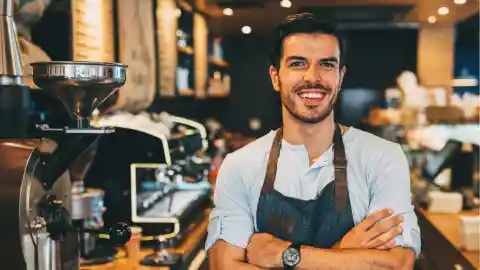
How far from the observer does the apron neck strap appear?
6.37ft

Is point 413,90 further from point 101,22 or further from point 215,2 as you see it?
point 101,22

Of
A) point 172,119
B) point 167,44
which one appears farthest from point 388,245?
point 167,44

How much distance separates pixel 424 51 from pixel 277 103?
3.81 metres

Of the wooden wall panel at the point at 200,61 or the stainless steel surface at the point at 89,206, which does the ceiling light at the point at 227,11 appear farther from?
the wooden wall panel at the point at 200,61

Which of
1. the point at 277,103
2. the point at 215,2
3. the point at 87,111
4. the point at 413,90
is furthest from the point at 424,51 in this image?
the point at 87,111

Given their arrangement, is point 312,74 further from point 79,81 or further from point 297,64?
point 79,81

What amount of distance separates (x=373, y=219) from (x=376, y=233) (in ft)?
0.13

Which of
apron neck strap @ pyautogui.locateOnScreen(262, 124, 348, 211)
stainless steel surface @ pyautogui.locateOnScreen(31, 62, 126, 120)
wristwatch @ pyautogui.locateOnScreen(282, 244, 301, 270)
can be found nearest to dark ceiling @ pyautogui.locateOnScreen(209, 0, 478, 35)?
apron neck strap @ pyautogui.locateOnScreen(262, 124, 348, 211)

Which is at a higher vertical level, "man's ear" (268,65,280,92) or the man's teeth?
"man's ear" (268,65,280,92)

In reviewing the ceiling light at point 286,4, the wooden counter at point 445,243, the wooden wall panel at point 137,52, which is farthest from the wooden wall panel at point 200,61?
the ceiling light at point 286,4

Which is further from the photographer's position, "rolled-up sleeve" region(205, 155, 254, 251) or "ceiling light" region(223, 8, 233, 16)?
"ceiling light" region(223, 8, 233, 16)

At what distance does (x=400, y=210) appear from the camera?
6.23 feet

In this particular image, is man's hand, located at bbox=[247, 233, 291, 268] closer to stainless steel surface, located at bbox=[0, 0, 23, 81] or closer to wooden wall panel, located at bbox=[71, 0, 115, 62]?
stainless steel surface, located at bbox=[0, 0, 23, 81]

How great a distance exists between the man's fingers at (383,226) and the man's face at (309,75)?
335 millimetres
